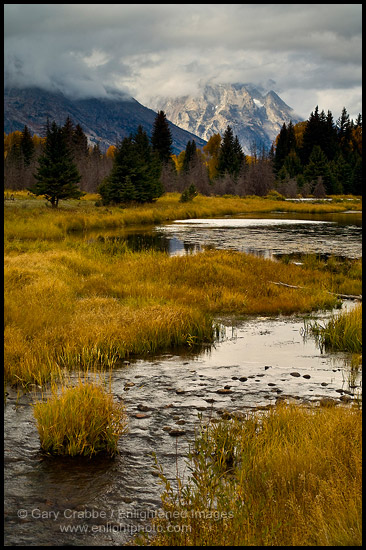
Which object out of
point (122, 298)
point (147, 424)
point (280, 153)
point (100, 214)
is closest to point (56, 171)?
point (100, 214)

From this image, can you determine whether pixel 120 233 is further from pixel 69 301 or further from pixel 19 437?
pixel 19 437

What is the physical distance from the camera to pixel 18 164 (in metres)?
89.2

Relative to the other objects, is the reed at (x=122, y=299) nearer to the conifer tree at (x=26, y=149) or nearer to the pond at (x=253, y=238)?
the pond at (x=253, y=238)

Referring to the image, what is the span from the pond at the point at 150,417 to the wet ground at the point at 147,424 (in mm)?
12

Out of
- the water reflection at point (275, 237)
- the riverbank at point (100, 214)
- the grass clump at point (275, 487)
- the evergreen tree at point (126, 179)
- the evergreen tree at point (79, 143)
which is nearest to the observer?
the grass clump at point (275, 487)

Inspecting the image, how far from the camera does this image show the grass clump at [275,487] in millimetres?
3721

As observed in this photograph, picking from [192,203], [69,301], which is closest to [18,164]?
[192,203]

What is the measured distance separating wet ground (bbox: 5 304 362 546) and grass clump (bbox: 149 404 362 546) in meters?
0.45

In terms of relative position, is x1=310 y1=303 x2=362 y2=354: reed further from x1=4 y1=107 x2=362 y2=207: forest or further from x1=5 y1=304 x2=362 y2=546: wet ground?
x1=4 y1=107 x2=362 y2=207: forest

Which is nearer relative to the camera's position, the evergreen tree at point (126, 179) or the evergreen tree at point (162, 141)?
the evergreen tree at point (126, 179)

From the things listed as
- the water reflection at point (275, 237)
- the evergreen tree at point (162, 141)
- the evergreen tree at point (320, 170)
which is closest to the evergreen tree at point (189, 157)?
the evergreen tree at point (162, 141)

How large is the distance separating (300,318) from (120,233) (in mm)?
22213

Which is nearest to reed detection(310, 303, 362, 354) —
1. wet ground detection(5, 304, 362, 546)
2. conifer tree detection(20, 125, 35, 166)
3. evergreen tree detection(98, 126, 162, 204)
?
wet ground detection(5, 304, 362, 546)

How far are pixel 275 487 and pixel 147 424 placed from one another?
8.07 feet
